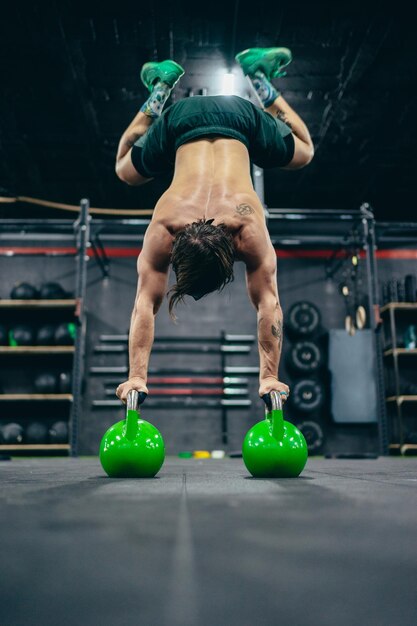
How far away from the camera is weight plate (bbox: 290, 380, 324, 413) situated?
695 centimetres

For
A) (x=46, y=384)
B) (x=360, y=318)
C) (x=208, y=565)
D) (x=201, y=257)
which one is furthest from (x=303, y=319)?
(x=208, y=565)

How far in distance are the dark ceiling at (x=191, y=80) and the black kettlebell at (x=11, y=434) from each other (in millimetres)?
3024

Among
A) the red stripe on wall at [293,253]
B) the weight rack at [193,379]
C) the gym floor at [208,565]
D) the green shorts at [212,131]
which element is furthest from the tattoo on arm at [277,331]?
the red stripe on wall at [293,253]

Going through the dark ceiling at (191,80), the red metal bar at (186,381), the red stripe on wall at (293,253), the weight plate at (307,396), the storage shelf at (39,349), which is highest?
the dark ceiling at (191,80)

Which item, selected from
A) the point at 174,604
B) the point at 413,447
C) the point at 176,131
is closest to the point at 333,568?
the point at 174,604

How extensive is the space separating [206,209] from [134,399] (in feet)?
2.73

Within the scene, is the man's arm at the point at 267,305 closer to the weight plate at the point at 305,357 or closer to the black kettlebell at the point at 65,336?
the black kettlebell at the point at 65,336

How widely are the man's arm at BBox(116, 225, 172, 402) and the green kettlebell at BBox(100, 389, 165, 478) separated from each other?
29 cm

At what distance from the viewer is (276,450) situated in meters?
1.94

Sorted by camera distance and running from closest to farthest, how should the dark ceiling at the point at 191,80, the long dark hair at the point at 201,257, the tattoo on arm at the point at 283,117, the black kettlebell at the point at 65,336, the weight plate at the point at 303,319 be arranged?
the long dark hair at the point at 201,257 < the tattoo on arm at the point at 283,117 < the dark ceiling at the point at 191,80 < the black kettlebell at the point at 65,336 < the weight plate at the point at 303,319

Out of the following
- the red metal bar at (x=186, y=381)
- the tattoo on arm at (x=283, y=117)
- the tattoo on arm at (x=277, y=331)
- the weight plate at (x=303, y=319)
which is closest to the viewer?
the tattoo on arm at (x=277, y=331)

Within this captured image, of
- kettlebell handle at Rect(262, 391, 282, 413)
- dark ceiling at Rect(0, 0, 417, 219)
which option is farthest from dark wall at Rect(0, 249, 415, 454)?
kettlebell handle at Rect(262, 391, 282, 413)

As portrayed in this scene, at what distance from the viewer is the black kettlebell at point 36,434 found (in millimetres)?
6082

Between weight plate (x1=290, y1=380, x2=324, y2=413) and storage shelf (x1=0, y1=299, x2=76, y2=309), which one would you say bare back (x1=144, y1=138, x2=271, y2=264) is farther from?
weight plate (x1=290, y1=380, x2=324, y2=413)
